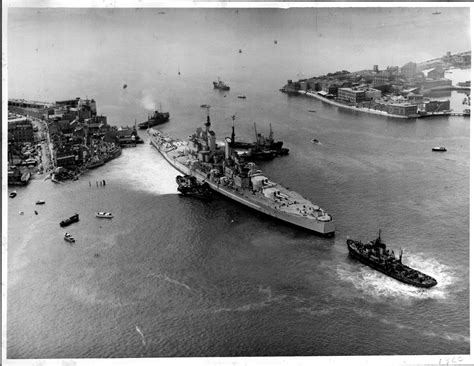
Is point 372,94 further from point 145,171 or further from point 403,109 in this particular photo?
point 145,171

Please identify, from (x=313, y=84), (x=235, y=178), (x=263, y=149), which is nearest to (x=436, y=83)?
(x=313, y=84)

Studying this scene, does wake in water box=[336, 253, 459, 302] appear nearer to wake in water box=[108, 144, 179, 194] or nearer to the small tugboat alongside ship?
wake in water box=[108, 144, 179, 194]

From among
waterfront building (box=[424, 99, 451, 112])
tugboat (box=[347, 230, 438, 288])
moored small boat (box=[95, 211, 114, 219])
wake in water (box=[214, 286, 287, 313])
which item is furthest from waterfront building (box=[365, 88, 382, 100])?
wake in water (box=[214, 286, 287, 313])

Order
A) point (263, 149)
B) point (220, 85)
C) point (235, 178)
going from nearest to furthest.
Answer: point (235, 178) → point (220, 85) → point (263, 149)

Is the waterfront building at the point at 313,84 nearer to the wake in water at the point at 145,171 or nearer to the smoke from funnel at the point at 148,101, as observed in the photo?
the smoke from funnel at the point at 148,101

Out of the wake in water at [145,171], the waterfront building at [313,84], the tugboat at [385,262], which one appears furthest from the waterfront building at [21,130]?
the tugboat at [385,262]
